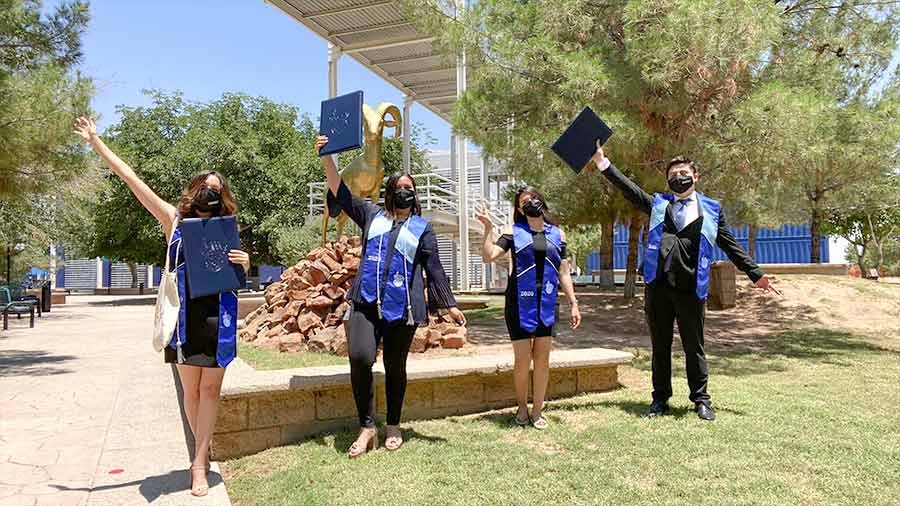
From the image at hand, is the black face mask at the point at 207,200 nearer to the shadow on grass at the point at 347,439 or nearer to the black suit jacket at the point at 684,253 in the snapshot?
the shadow on grass at the point at 347,439

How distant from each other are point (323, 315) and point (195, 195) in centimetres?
489

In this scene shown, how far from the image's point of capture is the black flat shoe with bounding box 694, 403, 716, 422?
421 centimetres

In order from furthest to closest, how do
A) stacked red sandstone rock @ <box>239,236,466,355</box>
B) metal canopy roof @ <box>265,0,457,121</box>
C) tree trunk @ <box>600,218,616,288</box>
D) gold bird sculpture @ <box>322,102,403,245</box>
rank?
metal canopy roof @ <box>265,0,457,121</box> < tree trunk @ <box>600,218,616,288</box> < gold bird sculpture @ <box>322,102,403,245</box> < stacked red sandstone rock @ <box>239,236,466,355</box>

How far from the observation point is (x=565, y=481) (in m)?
3.27

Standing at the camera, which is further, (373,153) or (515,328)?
(373,153)

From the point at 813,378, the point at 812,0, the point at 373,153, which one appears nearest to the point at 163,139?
the point at 373,153

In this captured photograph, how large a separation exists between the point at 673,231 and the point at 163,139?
76.7ft

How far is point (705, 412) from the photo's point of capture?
4238 millimetres

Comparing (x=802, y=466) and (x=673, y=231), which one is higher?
(x=673, y=231)

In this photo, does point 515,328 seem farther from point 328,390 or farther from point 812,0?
point 812,0

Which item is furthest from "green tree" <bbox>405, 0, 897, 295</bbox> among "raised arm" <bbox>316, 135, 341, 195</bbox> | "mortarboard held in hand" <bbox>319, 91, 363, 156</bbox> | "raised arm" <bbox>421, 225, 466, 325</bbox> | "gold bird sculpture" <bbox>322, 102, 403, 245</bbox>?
"raised arm" <bbox>316, 135, 341, 195</bbox>

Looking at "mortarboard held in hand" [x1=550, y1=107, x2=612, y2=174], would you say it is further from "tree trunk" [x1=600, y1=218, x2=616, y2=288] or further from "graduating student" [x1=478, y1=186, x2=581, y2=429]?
"tree trunk" [x1=600, y1=218, x2=616, y2=288]

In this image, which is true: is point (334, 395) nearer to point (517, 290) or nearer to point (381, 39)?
point (517, 290)

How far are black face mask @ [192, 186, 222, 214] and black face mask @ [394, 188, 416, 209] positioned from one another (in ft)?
3.13
